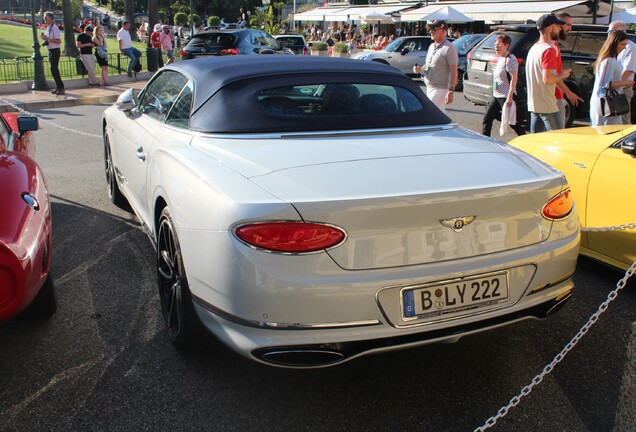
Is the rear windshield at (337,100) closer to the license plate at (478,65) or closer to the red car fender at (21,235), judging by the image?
the red car fender at (21,235)

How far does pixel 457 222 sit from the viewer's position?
2.66 m

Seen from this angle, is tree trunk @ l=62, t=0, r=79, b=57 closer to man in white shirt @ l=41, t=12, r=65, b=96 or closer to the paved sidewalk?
the paved sidewalk

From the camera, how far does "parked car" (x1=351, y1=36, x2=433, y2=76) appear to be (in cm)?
2202

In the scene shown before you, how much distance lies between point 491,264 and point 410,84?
187 centimetres

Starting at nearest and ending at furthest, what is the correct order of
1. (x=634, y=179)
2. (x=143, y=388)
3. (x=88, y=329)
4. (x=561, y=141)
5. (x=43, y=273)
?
(x=143, y=388) → (x=43, y=273) → (x=88, y=329) → (x=634, y=179) → (x=561, y=141)

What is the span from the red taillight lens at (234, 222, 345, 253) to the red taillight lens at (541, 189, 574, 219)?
3.46 feet

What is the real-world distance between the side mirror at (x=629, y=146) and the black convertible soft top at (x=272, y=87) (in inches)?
50.9

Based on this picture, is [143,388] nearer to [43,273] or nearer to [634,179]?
[43,273]

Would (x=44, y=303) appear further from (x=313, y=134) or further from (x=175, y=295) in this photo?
(x=313, y=134)

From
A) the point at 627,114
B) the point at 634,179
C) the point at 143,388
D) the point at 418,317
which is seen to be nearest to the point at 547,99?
the point at 627,114

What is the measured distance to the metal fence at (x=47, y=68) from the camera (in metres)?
17.7

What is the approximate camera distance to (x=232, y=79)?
380 cm

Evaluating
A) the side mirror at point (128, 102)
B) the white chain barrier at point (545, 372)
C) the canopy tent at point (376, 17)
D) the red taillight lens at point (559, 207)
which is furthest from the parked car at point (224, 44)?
the canopy tent at point (376, 17)

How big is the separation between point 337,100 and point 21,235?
1961mm
